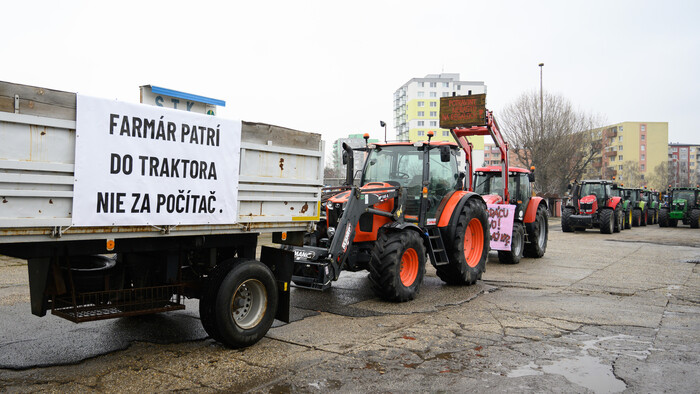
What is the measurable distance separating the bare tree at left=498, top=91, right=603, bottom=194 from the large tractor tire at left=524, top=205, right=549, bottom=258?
27.8 metres

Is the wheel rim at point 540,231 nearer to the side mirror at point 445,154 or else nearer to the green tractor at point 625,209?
the side mirror at point 445,154

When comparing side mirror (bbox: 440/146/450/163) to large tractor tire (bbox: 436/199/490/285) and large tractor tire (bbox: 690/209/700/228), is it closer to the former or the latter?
large tractor tire (bbox: 436/199/490/285)

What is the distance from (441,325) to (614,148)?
11341 cm

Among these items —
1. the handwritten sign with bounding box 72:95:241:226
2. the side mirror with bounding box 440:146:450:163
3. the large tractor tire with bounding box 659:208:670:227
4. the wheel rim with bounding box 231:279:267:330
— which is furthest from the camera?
the large tractor tire with bounding box 659:208:670:227

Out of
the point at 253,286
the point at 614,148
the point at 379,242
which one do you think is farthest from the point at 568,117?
the point at 614,148

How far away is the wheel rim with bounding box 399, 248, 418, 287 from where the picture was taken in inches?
317

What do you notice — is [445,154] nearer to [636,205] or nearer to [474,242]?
[474,242]

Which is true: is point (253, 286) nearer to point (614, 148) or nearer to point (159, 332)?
point (159, 332)

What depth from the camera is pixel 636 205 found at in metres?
31.5

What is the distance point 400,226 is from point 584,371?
138 inches

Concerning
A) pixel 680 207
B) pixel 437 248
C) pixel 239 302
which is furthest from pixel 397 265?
pixel 680 207

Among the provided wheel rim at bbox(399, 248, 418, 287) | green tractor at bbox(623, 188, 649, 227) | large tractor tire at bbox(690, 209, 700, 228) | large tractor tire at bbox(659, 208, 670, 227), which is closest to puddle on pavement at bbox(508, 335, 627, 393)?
wheel rim at bbox(399, 248, 418, 287)

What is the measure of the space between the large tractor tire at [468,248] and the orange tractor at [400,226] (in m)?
0.02

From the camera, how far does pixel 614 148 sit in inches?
4198
